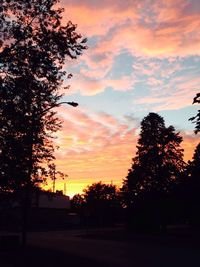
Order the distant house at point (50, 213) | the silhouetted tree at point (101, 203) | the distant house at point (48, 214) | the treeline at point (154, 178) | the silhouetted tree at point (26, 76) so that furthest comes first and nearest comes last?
1. the silhouetted tree at point (101, 203)
2. the distant house at point (50, 213)
3. the distant house at point (48, 214)
4. the treeline at point (154, 178)
5. the silhouetted tree at point (26, 76)

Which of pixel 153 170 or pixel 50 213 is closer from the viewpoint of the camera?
pixel 153 170

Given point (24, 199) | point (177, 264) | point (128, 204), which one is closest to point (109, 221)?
point (128, 204)

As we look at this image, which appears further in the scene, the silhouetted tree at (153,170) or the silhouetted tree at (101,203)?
the silhouetted tree at (101,203)

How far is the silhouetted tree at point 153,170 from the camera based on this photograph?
58469mm

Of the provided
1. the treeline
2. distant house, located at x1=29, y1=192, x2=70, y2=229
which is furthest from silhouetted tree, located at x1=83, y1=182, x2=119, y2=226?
the treeline

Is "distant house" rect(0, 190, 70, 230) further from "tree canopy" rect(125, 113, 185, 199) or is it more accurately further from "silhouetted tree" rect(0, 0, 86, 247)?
"silhouetted tree" rect(0, 0, 86, 247)

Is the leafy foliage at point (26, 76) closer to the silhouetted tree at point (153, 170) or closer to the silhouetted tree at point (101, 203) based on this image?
the silhouetted tree at point (153, 170)

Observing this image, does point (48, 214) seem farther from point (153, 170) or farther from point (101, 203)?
point (153, 170)

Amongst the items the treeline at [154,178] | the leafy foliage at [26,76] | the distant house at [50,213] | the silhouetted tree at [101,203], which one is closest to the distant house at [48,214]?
the distant house at [50,213]

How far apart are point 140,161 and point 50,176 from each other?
121 ft

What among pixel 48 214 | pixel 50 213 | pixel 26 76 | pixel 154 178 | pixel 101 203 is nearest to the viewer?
pixel 26 76

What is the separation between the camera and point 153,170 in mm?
59219

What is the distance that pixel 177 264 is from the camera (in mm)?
21438

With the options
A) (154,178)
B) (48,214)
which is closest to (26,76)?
(154,178)
